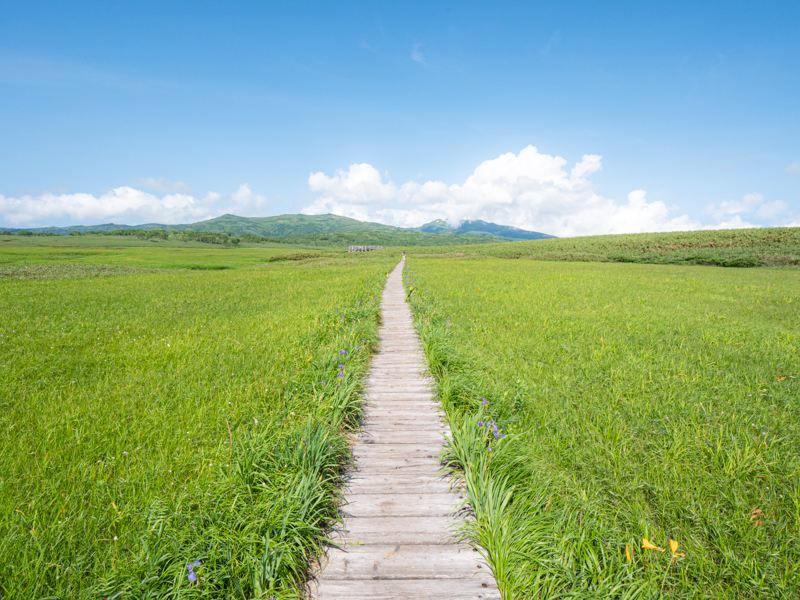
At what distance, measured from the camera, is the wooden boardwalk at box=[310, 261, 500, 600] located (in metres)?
2.77

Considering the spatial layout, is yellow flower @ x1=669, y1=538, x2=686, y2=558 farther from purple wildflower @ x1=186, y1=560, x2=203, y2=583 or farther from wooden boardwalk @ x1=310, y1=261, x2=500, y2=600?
purple wildflower @ x1=186, y1=560, x2=203, y2=583

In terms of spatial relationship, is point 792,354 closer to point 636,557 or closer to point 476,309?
point 476,309

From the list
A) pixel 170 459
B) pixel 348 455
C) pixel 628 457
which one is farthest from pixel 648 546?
pixel 170 459

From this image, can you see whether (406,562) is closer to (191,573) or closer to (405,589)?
(405,589)

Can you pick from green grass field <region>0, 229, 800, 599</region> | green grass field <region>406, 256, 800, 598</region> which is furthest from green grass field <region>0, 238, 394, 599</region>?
green grass field <region>406, 256, 800, 598</region>

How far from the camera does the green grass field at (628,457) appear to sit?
117 inches

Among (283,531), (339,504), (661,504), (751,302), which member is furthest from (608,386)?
(751,302)

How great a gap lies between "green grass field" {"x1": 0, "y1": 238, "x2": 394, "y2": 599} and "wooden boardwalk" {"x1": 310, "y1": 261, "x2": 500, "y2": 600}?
0.28 metres

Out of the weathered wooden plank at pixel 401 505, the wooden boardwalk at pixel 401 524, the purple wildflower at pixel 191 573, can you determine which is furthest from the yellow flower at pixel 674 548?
the purple wildflower at pixel 191 573

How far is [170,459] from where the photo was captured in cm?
429

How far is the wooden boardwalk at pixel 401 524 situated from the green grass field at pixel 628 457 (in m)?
0.26

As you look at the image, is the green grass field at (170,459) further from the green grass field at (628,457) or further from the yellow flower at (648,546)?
the yellow flower at (648,546)

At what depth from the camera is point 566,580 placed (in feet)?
9.24

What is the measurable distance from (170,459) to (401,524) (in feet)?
9.47
